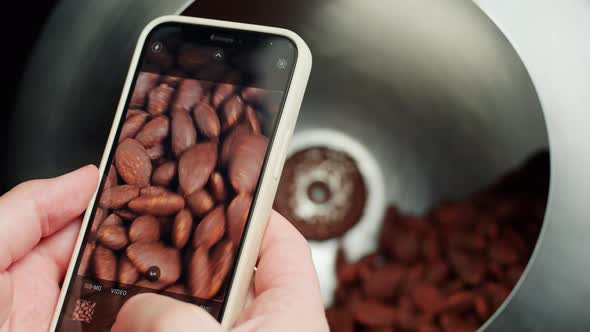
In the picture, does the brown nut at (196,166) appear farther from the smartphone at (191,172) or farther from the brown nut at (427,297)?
the brown nut at (427,297)

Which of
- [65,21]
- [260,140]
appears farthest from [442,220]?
[65,21]

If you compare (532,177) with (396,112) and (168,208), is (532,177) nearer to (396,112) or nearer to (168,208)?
(396,112)

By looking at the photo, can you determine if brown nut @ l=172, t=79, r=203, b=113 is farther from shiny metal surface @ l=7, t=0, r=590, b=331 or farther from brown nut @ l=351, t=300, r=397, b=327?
brown nut @ l=351, t=300, r=397, b=327

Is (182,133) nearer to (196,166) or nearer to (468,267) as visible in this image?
(196,166)

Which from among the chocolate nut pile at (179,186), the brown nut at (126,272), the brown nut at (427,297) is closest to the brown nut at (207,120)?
the chocolate nut pile at (179,186)

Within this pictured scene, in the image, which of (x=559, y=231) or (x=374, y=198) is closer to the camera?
(x=559, y=231)

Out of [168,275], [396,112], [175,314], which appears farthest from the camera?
[396,112]
